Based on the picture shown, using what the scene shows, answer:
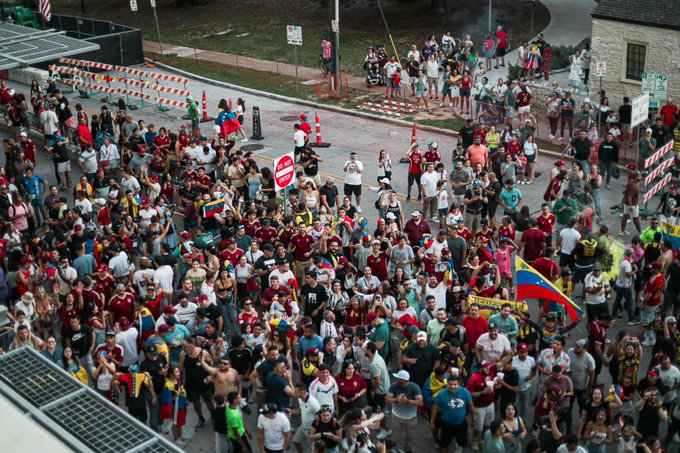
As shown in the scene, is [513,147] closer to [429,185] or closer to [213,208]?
[429,185]

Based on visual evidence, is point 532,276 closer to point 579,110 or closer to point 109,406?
point 109,406

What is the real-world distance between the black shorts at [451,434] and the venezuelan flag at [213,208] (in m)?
7.97

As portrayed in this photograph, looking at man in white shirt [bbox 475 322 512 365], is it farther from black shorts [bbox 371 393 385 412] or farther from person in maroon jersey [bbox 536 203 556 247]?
person in maroon jersey [bbox 536 203 556 247]

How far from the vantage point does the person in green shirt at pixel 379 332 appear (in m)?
14.4

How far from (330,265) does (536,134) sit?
13.3 meters

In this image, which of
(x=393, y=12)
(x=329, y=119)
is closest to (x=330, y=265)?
(x=329, y=119)

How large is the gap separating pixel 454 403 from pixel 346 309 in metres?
3.11

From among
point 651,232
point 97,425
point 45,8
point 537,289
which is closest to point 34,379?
point 97,425

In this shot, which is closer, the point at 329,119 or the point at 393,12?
the point at 329,119

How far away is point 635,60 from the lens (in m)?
→ 28.2

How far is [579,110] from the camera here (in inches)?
1104

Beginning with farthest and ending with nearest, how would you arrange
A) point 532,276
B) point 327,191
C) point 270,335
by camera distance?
point 327,191
point 532,276
point 270,335

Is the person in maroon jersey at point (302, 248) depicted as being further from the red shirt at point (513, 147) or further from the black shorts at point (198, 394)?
the red shirt at point (513, 147)

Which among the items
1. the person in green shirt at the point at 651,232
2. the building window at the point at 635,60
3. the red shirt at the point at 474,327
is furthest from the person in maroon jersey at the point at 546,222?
the building window at the point at 635,60
